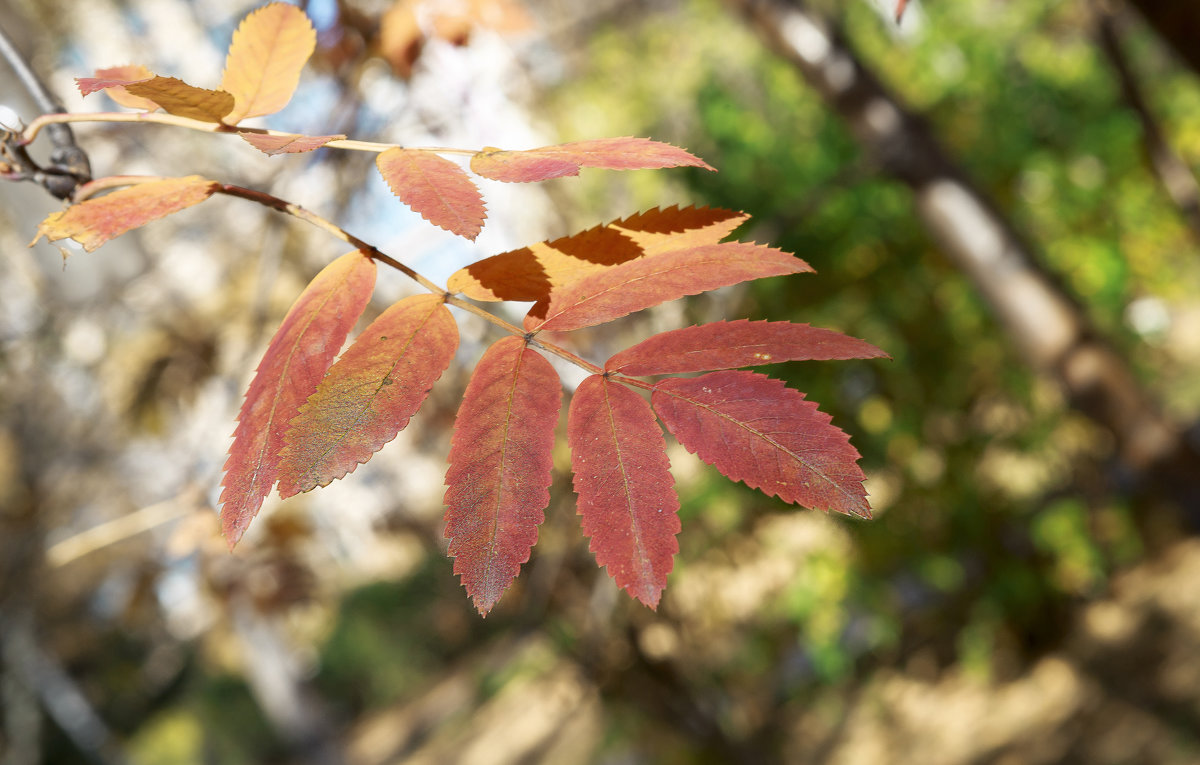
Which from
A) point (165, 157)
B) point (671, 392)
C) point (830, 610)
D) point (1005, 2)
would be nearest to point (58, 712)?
point (165, 157)

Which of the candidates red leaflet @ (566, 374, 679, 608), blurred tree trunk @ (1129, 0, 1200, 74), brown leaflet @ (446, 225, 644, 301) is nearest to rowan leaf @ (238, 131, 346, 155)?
brown leaflet @ (446, 225, 644, 301)

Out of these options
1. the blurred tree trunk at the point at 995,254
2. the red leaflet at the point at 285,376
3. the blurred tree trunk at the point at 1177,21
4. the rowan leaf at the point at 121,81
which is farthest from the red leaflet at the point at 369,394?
the blurred tree trunk at the point at 995,254

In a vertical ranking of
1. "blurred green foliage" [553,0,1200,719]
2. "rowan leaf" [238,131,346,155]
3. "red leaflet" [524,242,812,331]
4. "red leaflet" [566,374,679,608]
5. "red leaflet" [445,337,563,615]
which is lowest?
"blurred green foliage" [553,0,1200,719]

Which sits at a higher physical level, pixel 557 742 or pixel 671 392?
→ pixel 671 392

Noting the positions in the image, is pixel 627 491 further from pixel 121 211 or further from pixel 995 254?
pixel 995 254

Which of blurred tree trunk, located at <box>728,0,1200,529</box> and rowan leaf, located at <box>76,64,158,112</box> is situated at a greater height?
rowan leaf, located at <box>76,64,158,112</box>

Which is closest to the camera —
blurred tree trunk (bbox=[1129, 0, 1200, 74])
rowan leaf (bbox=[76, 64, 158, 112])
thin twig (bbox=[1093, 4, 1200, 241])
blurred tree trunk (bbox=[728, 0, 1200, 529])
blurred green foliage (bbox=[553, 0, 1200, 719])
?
rowan leaf (bbox=[76, 64, 158, 112])

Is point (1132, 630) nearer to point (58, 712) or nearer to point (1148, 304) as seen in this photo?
point (1148, 304)

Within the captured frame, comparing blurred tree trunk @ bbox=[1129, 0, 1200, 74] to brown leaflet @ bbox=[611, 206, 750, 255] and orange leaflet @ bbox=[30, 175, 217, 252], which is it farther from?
orange leaflet @ bbox=[30, 175, 217, 252]
